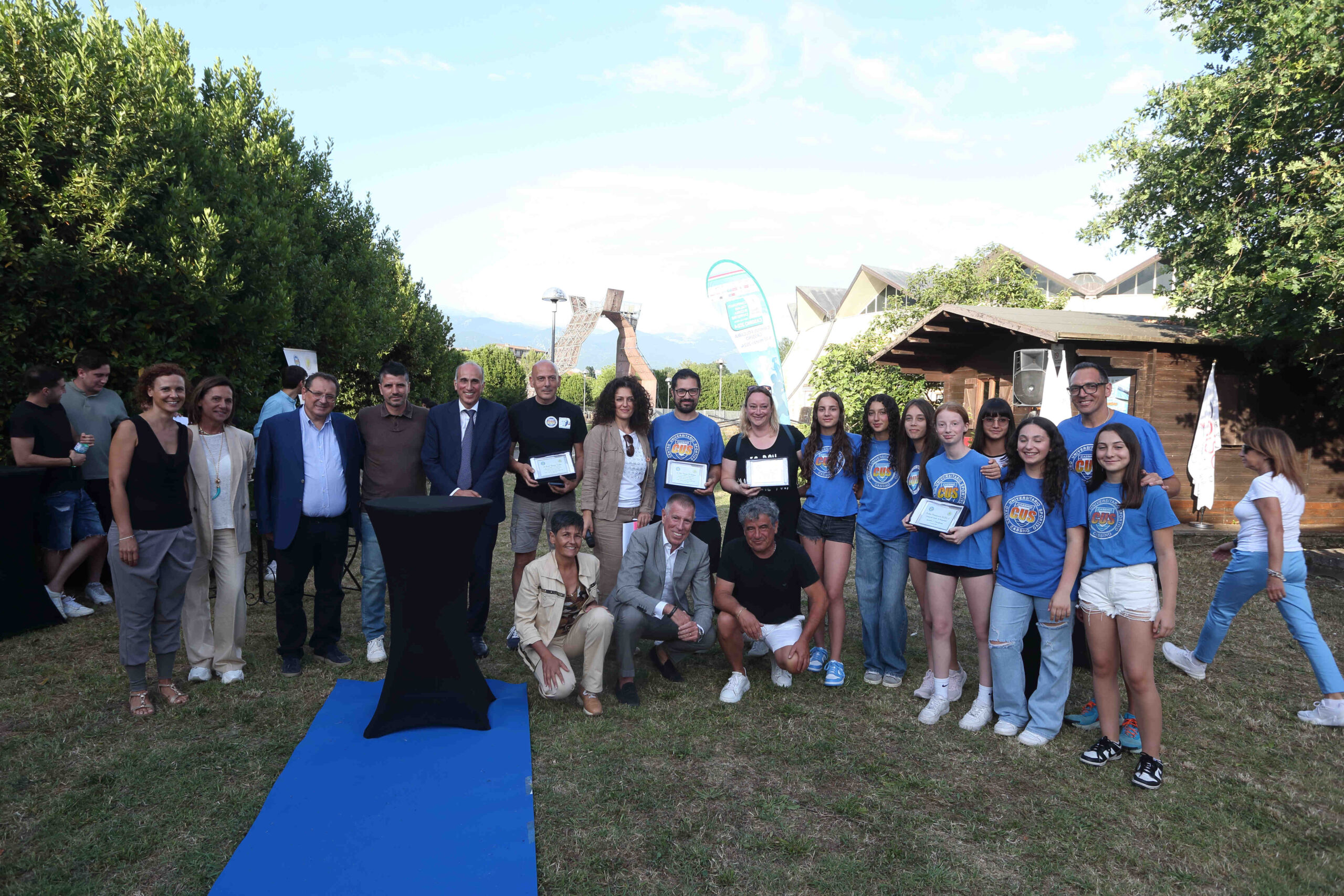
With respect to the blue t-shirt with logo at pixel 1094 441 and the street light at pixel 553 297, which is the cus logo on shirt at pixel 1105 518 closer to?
the blue t-shirt with logo at pixel 1094 441

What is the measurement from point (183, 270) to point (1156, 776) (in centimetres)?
795

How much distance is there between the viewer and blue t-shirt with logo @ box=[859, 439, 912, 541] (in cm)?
438

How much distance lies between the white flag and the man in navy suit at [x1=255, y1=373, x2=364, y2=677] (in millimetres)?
10238

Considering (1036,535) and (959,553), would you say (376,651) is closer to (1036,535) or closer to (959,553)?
(959,553)

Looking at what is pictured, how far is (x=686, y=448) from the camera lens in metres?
4.87

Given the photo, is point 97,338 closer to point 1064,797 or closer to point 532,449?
point 532,449

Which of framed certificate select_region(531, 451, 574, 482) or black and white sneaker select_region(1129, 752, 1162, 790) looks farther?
framed certificate select_region(531, 451, 574, 482)

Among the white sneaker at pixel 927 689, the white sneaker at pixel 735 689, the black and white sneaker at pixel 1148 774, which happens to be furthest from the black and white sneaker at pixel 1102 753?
the white sneaker at pixel 735 689

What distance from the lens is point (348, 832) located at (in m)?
2.93

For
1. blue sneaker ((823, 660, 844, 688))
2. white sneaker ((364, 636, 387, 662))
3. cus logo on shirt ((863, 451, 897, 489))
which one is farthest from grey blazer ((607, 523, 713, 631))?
white sneaker ((364, 636, 387, 662))

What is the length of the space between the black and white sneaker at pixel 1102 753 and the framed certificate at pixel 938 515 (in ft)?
4.00

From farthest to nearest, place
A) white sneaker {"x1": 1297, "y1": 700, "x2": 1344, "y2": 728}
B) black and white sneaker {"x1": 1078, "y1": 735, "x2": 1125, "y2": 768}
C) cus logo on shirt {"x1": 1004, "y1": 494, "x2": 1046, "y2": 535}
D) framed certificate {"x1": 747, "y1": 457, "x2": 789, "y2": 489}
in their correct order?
framed certificate {"x1": 747, "y1": 457, "x2": 789, "y2": 489}
white sneaker {"x1": 1297, "y1": 700, "x2": 1344, "y2": 728}
cus logo on shirt {"x1": 1004, "y1": 494, "x2": 1046, "y2": 535}
black and white sneaker {"x1": 1078, "y1": 735, "x2": 1125, "y2": 768}

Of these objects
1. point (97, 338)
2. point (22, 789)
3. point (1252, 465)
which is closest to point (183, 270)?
point (97, 338)

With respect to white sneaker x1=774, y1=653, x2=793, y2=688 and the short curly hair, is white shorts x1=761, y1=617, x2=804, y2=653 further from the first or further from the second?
the short curly hair
